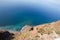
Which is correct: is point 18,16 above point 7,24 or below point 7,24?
above

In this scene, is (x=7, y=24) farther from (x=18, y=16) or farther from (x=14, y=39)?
(x=14, y=39)

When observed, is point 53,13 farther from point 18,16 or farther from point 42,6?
point 18,16

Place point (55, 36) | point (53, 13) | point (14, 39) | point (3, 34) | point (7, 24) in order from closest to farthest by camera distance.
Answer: point (55, 36)
point (14, 39)
point (3, 34)
point (7, 24)
point (53, 13)

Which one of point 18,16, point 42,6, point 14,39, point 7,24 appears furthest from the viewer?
point 42,6

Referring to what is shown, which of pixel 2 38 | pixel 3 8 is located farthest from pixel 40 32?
pixel 3 8

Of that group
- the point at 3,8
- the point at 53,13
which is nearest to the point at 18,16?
the point at 3,8

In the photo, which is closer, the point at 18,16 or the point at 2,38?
the point at 2,38

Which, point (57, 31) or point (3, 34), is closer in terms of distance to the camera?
point (57, 31)

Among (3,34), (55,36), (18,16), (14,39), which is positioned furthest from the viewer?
(18,16)

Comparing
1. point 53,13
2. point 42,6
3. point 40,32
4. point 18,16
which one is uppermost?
point 42,6
